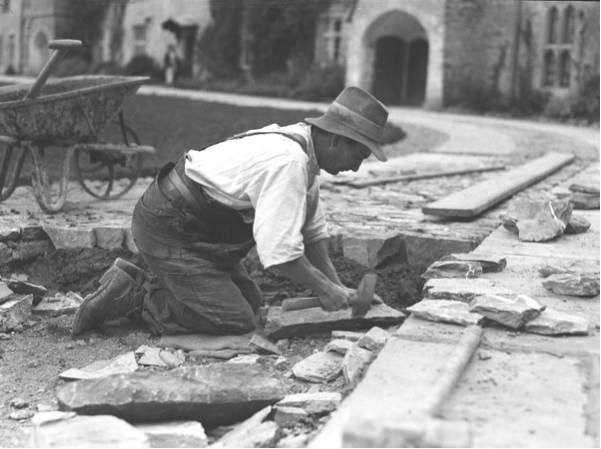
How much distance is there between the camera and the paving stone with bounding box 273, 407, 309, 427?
10.4ft

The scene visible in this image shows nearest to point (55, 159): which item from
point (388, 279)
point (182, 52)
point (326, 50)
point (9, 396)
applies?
point (388, 279)

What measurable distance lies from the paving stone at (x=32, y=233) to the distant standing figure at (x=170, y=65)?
22.2 meters

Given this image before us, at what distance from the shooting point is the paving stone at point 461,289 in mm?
3947

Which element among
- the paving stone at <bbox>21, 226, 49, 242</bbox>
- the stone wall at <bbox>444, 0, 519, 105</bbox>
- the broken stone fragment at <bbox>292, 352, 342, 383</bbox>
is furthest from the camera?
the stone wall at <bbox>444, 0, 519, 105</bbox>

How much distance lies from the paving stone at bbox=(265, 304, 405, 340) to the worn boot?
82cm

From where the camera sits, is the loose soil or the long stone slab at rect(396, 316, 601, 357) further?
the loose soil

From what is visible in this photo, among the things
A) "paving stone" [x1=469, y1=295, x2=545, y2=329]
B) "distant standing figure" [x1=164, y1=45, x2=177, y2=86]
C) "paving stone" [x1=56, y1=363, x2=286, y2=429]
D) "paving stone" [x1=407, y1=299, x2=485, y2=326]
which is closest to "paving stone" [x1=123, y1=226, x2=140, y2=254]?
"paving stone" [x1=56, y1=363, x2=286, y2=429]

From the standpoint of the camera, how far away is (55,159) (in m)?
9.35

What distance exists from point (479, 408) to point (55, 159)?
7.56m

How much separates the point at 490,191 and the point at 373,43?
659 inches

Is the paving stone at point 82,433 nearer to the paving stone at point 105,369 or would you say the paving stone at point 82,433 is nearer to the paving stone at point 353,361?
the paving stone at point 105,369

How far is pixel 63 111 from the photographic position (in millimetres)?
6523

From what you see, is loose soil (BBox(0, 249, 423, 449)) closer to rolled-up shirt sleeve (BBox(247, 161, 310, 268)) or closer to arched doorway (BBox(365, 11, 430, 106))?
rolled-up shirt sleeve (BBox(247, 161, 310, 268))

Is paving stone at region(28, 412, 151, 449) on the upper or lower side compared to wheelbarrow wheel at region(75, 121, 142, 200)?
lower
